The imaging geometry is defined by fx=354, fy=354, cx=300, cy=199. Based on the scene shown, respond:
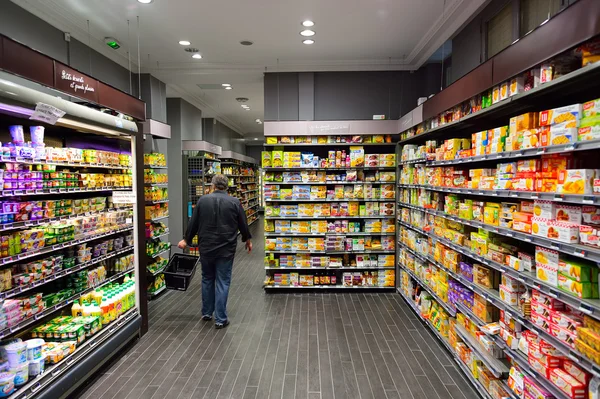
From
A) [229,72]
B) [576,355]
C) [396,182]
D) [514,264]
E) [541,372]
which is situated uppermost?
[229,72]

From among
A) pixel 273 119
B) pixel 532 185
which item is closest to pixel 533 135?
pixel 532 185

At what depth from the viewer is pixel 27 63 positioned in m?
2.79

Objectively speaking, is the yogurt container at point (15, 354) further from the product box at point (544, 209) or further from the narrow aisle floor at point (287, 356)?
the product box at point (544, 209)

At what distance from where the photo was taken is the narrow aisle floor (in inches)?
136

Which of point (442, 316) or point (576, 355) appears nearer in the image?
point (576, 355)

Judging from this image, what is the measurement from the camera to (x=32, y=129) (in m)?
3.28

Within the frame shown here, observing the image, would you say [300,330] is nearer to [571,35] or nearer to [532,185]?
[532,185]

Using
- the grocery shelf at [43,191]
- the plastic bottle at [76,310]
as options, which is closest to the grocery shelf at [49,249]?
the grocery shelf at [43,191]

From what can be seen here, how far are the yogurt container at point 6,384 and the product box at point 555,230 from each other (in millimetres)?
4082

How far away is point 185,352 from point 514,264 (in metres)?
3.63

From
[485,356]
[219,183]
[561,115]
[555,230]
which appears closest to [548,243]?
[555,230]

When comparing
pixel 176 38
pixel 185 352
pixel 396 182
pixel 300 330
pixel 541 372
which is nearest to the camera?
pixel 541 372

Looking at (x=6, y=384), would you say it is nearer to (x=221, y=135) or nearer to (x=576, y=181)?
(x=576, y=181)

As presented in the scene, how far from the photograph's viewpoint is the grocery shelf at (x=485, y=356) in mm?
3000
